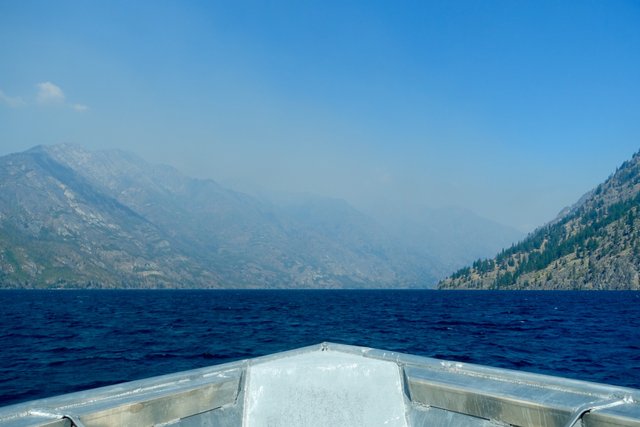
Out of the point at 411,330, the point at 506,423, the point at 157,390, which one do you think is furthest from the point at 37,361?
the point at 411,330

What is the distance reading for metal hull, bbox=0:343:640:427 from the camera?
5.49 metres

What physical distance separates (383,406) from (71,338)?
44914 mm

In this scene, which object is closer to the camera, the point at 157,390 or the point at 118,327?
the point at 157,390

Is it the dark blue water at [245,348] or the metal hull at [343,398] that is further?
the dark blue water at [245,348]

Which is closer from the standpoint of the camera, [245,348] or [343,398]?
[343,398]

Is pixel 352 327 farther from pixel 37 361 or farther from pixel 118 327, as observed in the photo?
pixel 37 361

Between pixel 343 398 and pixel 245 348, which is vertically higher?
pixel 343 398

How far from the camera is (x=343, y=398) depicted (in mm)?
6812

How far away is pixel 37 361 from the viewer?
3047 centimetres

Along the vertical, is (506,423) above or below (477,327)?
above

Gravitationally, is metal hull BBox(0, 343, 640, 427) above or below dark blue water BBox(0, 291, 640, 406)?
above

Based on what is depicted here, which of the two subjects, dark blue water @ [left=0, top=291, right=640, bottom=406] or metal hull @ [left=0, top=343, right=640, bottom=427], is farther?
dark blue water @ [left=0, top=291, right=640, bottom=406]

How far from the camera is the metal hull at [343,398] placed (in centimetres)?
549

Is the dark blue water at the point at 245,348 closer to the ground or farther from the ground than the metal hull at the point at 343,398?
closer to the ground
